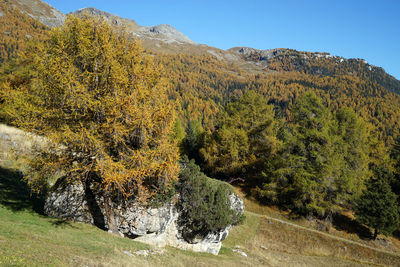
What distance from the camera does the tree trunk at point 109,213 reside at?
13.5 m

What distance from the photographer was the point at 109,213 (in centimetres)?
1381

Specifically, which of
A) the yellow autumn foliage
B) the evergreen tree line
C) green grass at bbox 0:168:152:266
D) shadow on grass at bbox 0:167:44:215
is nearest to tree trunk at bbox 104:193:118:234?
green grass at bbox 0:168:152:266

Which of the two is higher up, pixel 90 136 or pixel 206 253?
pixel 90 136

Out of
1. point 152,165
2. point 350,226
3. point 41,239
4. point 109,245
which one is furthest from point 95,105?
point 350,226

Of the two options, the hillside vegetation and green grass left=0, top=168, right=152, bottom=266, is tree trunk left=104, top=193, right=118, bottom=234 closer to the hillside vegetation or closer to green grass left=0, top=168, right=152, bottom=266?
the hillside vegetation

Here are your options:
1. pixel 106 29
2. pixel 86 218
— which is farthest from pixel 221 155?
pixel 106 29

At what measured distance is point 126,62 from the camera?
13.0 meters

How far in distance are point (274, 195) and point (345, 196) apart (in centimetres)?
873

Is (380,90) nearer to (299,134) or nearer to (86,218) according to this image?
(299,134)

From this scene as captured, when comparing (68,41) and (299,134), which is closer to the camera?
(68,41)

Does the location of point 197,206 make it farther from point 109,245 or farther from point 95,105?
point 95,105

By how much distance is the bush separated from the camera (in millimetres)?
17391

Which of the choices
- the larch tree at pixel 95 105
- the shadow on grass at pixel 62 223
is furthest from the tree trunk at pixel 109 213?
the shadow on grass at pixel 62 223

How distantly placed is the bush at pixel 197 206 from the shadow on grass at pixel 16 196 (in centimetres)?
956
